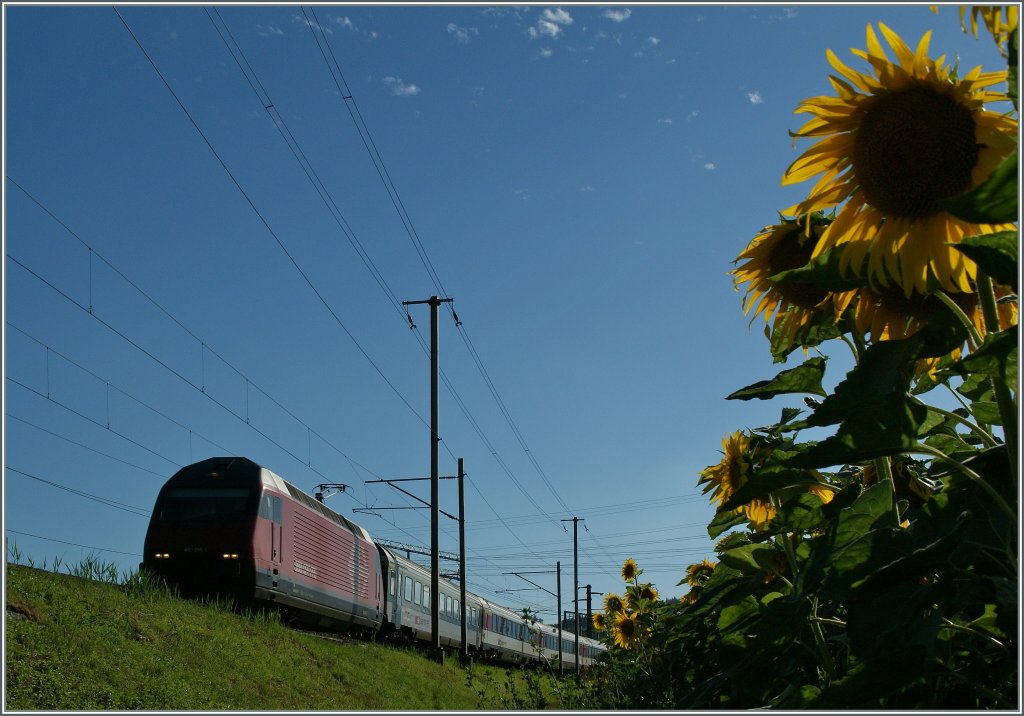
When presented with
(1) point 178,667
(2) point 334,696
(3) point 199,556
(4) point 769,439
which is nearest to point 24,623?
(1) point 178,667

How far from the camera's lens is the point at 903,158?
4.57 feet

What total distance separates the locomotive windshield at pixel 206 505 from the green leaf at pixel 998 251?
14.2 m

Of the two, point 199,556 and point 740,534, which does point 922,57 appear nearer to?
point 740,534

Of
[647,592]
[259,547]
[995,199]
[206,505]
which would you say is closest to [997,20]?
[995,199]

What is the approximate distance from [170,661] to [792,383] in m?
8.86

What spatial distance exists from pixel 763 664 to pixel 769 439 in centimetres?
66

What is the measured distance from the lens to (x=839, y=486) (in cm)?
221

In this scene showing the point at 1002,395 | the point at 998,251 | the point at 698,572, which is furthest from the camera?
the point at 698,572

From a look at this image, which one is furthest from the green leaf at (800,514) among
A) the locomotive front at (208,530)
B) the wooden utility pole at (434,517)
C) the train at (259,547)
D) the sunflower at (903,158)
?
the wooden utility pole at (434,517)

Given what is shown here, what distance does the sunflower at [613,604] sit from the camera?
9664mm

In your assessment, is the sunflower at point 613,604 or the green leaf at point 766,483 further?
the sunflower at point 613,604

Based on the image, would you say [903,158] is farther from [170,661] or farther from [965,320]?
[170,661]

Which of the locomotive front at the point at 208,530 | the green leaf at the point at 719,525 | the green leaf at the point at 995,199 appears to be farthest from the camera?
the locomotive front at the point at 208,530

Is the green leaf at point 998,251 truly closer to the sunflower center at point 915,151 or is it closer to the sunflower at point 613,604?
A: the sunflower center at point 915,151
